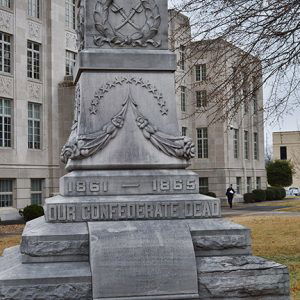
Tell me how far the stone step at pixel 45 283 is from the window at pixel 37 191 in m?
27.1

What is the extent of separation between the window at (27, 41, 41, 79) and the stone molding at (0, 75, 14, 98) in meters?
1.97

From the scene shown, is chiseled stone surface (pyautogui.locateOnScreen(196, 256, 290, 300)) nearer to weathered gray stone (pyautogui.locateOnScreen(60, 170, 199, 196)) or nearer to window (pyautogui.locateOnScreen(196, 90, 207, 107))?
weathered gray stone (pyautogui.locateOnScreen(60, 170, 199, 196))

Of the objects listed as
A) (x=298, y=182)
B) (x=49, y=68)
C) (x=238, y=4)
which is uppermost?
(x=49, y=68)

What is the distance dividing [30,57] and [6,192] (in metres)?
7.96

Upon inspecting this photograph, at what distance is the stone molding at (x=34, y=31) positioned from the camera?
32250 millimetres

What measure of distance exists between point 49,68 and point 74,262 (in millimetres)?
28946

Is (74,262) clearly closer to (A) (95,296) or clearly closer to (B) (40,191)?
(A) (95,296)

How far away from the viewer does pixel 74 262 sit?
5.50 meters

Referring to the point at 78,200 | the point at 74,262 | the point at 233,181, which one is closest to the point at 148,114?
the point at 78,200

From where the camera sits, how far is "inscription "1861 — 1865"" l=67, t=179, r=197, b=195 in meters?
6.00

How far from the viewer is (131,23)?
6594 millimetres

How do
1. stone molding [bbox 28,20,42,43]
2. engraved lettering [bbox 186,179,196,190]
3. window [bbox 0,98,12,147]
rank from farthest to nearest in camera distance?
stone molding [bbox 28,20,42,43]
window [bbox 0,98,12,147]
engraved lettering [bbox 186,179,196,190]

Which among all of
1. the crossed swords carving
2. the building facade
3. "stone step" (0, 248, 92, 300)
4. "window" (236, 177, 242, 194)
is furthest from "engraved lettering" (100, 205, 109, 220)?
the building facade

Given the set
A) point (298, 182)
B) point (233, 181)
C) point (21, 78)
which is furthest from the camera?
point (298, 182)
